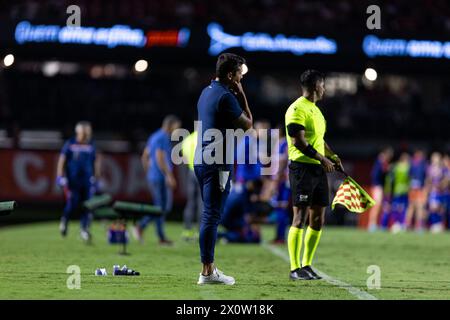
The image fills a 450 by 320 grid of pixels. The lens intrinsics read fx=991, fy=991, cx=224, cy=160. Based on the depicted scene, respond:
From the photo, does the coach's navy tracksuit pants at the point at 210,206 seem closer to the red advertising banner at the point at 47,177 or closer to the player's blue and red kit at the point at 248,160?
the player's blue and red kit at the point at 248,160

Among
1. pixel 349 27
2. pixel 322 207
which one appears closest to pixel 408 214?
pixel 349 27

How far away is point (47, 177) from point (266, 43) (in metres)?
8.10

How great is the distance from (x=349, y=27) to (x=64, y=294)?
2420cm

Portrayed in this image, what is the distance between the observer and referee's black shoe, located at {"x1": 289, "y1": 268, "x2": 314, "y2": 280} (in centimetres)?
1114

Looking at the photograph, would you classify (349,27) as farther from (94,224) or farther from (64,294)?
(64,294)

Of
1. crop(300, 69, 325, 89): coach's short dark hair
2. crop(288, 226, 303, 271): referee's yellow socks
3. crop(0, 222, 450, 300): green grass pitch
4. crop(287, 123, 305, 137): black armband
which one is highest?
crop(300, 69, 325, 89): coach's short dark hair

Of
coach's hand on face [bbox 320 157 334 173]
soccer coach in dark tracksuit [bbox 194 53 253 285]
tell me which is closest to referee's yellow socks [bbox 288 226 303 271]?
coach's hand on face [bbox 320 157 334 173]

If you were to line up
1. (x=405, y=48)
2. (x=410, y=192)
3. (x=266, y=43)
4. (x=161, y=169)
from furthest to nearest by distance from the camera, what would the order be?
(x=405, y=48) < (x=266, y=43) < (x=410, y=192) < (x=161, y=169)

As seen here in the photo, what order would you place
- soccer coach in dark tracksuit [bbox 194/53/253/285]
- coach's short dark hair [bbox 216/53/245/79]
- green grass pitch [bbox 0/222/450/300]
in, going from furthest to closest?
1. coach's short dark hair [bbox 216/53/245/79]
2. soccer coach in dark tracksuit [bbox 194/53/253/285]
3. green grass pitch [bbox 0/222/450/300]

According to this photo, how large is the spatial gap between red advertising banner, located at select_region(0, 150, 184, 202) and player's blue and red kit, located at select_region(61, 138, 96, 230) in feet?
33.4

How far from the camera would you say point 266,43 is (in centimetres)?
3150

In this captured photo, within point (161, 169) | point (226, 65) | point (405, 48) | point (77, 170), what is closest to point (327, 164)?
point (226, 65)

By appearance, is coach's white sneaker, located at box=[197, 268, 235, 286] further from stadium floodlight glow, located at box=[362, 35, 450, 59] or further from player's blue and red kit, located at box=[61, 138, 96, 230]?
stadium floodlight glow, located at box=[362, 35, 450, 59]

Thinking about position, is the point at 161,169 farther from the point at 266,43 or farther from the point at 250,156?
the point at 266,43
